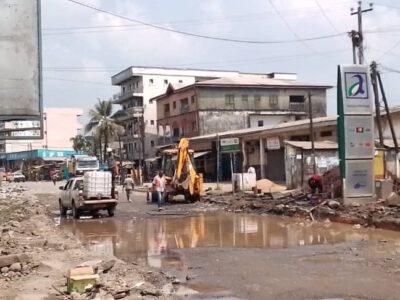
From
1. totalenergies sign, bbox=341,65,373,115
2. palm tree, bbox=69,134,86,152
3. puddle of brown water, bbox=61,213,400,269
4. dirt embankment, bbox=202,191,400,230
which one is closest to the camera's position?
puddle of brown water, bbox=61,213,400,269

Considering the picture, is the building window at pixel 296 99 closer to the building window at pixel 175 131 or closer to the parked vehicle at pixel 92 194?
the building window at pixel 175 131

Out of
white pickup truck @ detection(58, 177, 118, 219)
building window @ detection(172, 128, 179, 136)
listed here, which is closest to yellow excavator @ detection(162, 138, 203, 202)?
white pickup truck @ detection(58, 177, 118, 219)

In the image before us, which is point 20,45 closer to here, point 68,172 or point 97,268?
point 97,268

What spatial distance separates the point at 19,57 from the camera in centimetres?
799

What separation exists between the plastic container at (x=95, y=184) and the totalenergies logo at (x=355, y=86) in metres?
10.4

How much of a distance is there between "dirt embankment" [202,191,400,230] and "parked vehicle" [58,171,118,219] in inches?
222

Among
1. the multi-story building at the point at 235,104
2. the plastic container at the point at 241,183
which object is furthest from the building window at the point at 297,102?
the plastic container at the point at 241,183

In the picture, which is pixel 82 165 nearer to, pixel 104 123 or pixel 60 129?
pixel 104 123

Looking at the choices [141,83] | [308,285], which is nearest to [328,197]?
[308,285]

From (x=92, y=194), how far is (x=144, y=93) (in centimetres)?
7409

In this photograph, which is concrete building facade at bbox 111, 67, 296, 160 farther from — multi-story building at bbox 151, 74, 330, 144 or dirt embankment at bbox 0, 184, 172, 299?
dirt embankment at bbox 0, 184, 172, 299

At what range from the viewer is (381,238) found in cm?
1622

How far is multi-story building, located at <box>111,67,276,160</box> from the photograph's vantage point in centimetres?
9244

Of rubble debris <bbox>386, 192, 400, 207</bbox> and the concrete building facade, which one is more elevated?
the concrete building facade
